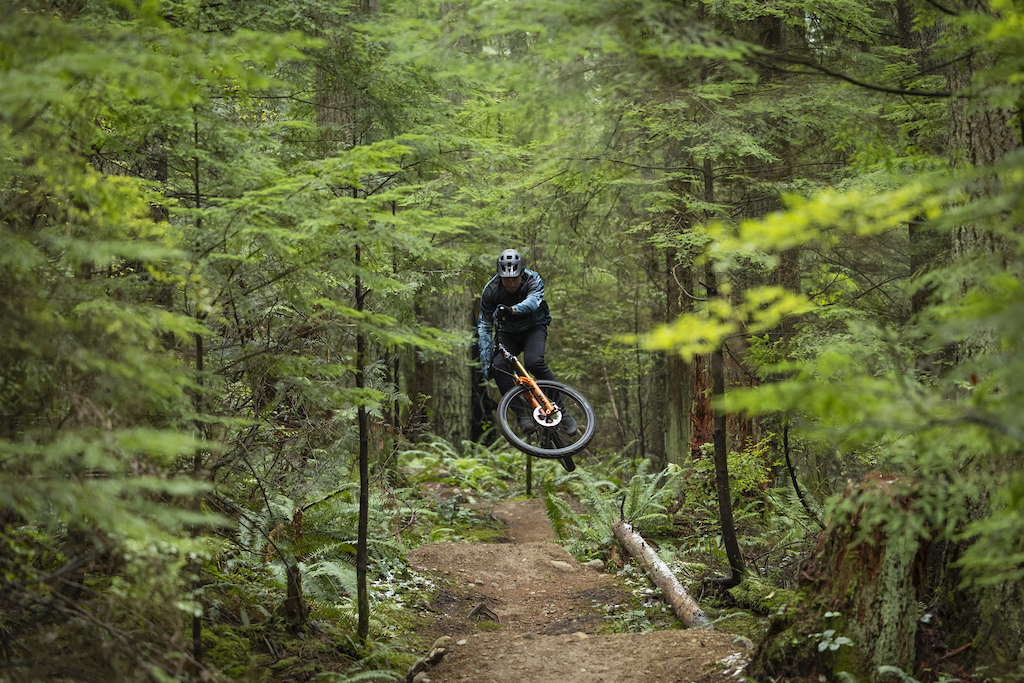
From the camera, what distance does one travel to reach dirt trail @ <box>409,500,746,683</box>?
5.39 metres

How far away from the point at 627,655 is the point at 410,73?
4984mm

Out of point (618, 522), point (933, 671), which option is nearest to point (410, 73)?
point (933, 671)

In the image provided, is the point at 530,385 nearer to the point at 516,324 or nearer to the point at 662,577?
the point at 516,324

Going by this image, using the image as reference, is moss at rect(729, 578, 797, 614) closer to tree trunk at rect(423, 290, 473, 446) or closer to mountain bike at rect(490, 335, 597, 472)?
mountain bike at rect(490, 335, 597, 472)

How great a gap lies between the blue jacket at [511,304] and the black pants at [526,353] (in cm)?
10

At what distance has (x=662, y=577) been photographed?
24.7ft

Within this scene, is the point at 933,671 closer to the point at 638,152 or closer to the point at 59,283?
the point at 638,152

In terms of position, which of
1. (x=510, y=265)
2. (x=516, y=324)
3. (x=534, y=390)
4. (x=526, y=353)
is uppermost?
(x=510, y=265)

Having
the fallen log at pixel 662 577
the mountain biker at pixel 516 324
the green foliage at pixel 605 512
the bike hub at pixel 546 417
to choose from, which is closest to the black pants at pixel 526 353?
the mountain biker at pixel 516 324

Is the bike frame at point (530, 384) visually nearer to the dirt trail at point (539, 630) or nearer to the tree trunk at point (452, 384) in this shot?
the dirt trail at point (539, 630)

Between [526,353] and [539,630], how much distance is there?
120 inches

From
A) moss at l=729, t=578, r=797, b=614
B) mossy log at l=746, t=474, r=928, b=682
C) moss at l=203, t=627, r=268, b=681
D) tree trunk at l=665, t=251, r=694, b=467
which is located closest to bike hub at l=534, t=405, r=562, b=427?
moss at l=729, t=578, r=797, b=614

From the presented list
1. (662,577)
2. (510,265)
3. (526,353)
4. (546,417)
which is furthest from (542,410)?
(662,577)

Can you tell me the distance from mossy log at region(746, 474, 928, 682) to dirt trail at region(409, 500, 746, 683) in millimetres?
581
